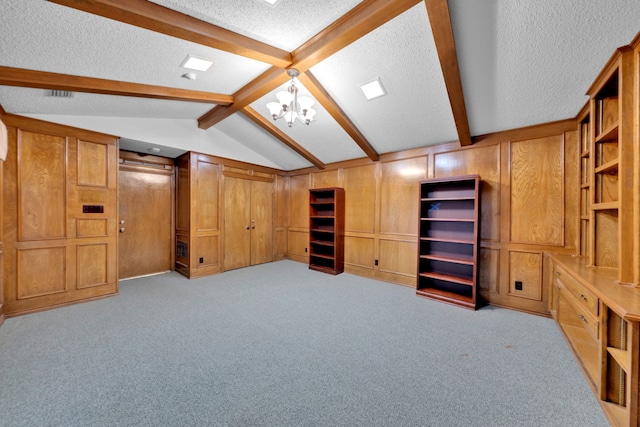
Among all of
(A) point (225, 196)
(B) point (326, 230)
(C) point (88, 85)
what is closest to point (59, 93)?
(C) point (88, 85)

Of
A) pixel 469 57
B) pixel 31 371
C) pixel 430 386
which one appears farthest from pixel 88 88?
pixel 430 386

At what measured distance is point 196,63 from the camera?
2551mm

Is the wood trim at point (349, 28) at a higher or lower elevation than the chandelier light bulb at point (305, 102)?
higher

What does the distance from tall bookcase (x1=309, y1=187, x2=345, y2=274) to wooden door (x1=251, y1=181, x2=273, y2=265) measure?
117cm

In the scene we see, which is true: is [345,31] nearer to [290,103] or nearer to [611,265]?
[290,103]

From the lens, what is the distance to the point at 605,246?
7.28 ft

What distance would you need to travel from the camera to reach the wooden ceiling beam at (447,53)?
72.6 inches

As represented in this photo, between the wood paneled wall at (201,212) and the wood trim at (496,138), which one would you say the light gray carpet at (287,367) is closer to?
the wood paneled wall at (201,212)

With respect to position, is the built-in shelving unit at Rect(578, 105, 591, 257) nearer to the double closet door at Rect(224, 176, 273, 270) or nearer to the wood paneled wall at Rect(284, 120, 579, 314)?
the wood paneled wall at Rect(284, 120, 579, 314)

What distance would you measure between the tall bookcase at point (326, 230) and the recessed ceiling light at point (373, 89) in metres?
2.18

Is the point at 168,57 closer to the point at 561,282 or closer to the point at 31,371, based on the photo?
the point at 31,371

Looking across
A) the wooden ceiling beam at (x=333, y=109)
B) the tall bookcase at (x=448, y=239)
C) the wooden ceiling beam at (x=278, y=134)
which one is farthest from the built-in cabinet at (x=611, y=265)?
the wooden ceiling beam at (x=278, y=134)

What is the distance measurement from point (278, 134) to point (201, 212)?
6.95 ft

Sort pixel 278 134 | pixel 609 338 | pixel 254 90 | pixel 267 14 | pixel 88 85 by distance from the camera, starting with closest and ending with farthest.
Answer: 1. pixel 609 338
2. pixel 267 14
3. pixel 88 85
4. pixel 254 90
5. pixel 278 134
